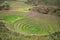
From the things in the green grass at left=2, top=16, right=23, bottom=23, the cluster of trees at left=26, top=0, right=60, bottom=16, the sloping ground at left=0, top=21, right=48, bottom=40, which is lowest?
the sloping ground at left=0, top=21, right=48, bottom=40

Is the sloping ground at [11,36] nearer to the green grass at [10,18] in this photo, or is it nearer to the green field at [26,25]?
the green field at [26,25]

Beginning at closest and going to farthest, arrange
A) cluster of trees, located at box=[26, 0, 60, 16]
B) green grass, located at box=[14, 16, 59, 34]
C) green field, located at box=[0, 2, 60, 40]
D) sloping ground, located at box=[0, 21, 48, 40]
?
sloping ground, located at box=[0, 21, 48, 40]
green field, located at box=[0, 2, 60, 40]
green grass, located at box=[14, 16, 59, 34]
cluster of trees, located at box=[26, 0, 60, 16]

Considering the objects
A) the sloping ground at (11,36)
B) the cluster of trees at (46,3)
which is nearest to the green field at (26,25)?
the sloping ground at (11,36)

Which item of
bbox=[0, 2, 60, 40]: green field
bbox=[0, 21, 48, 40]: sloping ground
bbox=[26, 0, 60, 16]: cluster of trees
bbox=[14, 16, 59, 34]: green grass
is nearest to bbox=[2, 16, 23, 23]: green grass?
bbox=[0, 2, 60, 40]: green field

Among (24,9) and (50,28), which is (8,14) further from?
(50,28)

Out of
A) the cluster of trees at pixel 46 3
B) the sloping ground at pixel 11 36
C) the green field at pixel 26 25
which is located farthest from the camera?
the cluster of trees at pixel 46 3

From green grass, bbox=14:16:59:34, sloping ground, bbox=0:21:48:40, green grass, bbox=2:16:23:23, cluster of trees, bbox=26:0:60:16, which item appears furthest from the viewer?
cluster of trees, bbox=26:0:60:16

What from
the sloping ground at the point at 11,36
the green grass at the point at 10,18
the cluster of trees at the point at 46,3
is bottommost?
the sloping ground at the point at 11,36

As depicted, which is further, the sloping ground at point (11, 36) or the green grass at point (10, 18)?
the green grass at point (10, 18)

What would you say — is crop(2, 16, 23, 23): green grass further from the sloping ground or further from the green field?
the sloping ground

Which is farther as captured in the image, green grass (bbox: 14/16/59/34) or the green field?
green grass (bbox: 14/16/59/34)

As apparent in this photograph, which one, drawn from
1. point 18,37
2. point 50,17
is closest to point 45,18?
point 50,17
